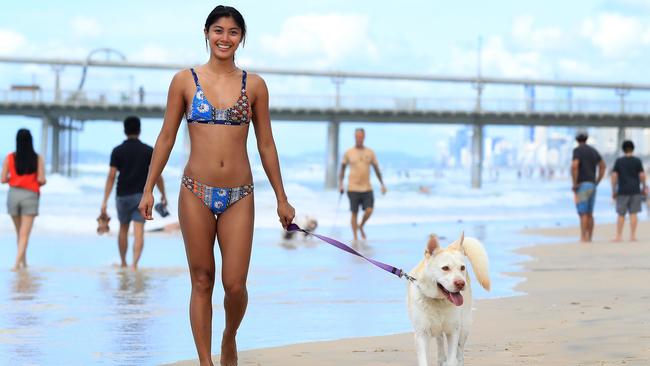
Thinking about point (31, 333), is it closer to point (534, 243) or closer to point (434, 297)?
point (434, 297)

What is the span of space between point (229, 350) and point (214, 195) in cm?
76

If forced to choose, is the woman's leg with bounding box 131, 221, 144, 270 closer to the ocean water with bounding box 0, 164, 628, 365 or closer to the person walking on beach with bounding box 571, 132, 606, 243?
the ocean water with bounding box 0, 164, 628, 365

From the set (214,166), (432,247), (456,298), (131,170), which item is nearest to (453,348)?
(456,298)

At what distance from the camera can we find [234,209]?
4730 millimetres

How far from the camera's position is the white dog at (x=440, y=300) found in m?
4.76

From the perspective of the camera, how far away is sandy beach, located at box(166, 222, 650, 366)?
5512mm

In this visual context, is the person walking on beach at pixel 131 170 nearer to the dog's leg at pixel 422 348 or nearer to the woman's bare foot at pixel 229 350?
the woman's bare foot at pixel 229 350

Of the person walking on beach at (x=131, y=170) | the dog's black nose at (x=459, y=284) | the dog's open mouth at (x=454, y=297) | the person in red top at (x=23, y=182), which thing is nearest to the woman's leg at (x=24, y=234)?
the person in red top at (x=23, y=182)

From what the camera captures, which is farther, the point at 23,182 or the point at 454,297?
the point at 23,182

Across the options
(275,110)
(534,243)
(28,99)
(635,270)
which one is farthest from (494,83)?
(635,270)

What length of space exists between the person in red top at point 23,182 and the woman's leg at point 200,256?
678cm

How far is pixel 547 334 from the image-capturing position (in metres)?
6.25

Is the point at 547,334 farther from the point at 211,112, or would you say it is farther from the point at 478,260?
the point at 211,112

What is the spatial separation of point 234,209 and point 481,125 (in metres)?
66.8
